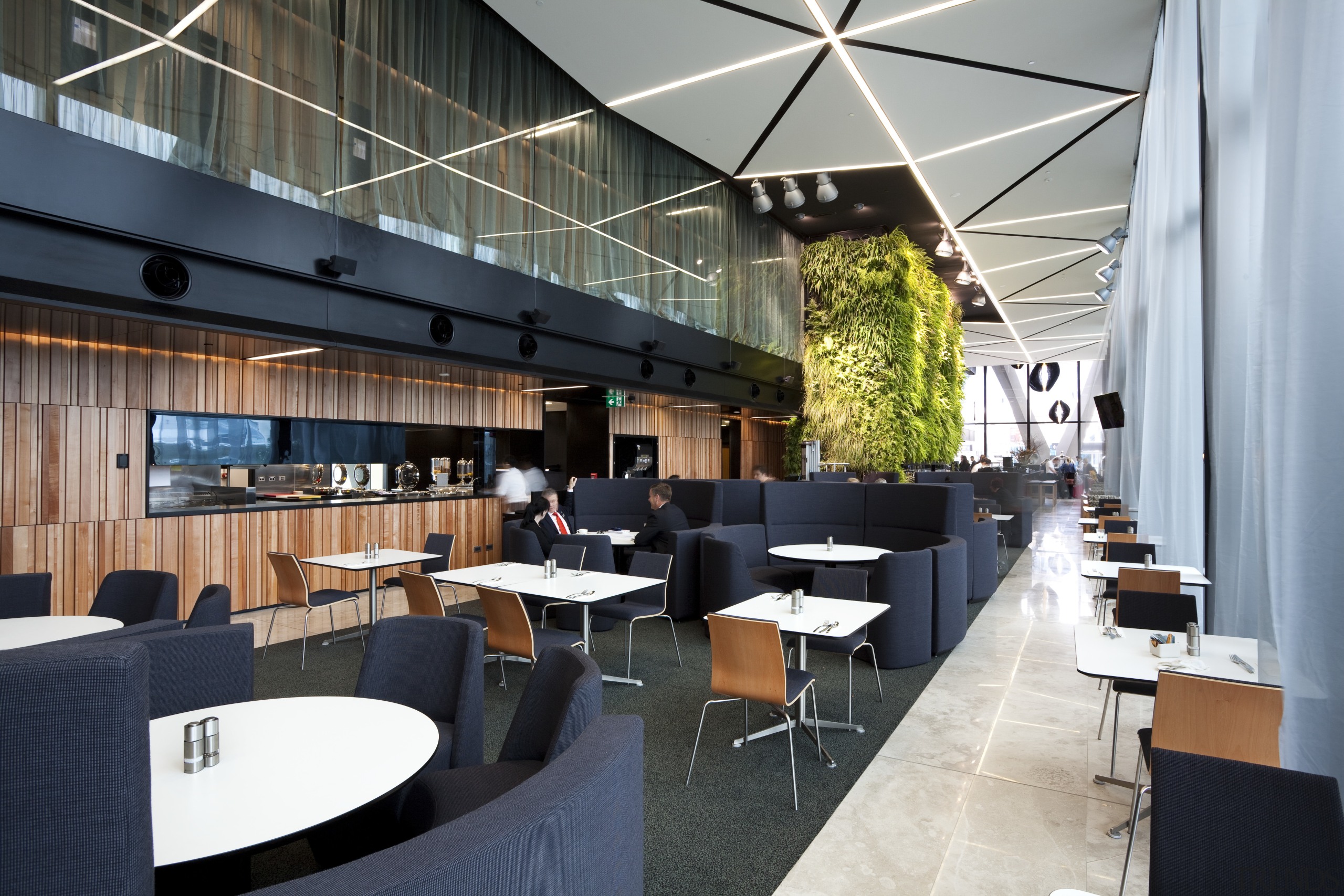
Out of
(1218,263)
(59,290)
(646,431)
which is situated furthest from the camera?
(646,431)

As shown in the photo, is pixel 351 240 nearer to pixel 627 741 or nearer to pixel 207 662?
pixel 207 662

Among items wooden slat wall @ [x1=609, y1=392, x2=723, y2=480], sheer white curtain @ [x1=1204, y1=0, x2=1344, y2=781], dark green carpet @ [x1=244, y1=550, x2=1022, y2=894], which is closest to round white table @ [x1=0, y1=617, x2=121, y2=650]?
dark green carpet @ [x1=244, y1=550, x2=1022, y2=894]

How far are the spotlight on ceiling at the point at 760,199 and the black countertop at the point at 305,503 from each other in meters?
6.21

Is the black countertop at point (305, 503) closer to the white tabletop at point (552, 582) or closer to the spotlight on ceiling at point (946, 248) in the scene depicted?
the white tabletop at point (552, 582)

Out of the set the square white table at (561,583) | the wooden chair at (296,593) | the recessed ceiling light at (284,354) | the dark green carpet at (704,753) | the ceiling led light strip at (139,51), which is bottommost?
the dark green carpet at (704,753)

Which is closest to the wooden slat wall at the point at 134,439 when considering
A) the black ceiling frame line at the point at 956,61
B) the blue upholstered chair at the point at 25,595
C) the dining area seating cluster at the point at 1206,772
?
the blue upholstered chair at the point at 25,595

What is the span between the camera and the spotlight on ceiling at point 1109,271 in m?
13.5

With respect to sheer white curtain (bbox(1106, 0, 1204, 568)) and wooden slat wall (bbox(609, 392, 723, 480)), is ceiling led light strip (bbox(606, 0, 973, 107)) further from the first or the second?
wooden slat wall (bbox(609, 392, 723, 480))

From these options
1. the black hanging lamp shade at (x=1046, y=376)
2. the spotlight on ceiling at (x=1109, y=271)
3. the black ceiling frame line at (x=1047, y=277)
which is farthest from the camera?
the black hanging lamp shade at (x=1046, y=376)

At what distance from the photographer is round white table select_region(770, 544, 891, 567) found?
18.8 feet

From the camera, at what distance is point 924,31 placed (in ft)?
22.3

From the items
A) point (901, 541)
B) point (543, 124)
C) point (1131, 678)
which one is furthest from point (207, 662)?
point (543, 124)

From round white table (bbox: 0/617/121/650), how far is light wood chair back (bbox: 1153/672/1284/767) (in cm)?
434

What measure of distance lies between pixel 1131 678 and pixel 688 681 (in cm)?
300
